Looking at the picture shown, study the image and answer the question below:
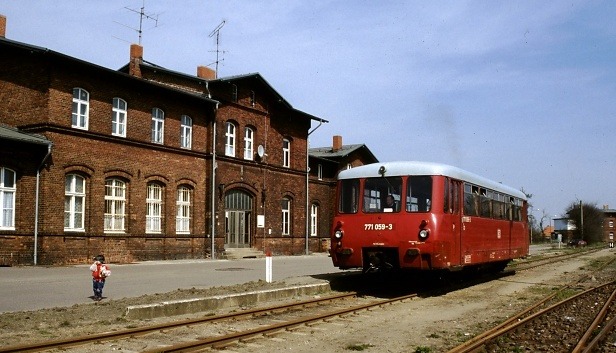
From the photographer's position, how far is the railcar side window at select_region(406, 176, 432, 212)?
1305 cm

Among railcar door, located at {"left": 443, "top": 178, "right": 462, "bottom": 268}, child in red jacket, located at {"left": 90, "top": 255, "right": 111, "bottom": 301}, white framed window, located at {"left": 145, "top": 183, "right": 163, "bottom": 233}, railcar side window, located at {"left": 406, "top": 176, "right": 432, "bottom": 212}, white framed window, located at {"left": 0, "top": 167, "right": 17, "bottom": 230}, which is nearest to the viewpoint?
child in red jacket, located at {"left": 90, "top": 255, "right": 111, "bottom": 301}

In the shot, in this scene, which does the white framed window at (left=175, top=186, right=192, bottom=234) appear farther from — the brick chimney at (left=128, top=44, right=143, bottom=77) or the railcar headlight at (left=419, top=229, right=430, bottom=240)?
the railcar headlight at (left=419, top=229, right=430, bottom=240)

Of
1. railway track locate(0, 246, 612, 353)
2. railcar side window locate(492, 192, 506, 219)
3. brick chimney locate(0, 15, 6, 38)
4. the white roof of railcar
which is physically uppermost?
brick chimney locate(0, 15, 6, 38)

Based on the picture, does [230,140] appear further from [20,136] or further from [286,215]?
[20,136]

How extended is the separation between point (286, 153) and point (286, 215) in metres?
3.63

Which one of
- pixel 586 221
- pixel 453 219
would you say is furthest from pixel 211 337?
pixel 586 221

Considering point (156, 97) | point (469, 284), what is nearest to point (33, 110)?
point (156, 97)

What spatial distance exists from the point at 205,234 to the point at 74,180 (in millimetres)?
7475

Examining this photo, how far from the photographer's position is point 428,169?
13.3m

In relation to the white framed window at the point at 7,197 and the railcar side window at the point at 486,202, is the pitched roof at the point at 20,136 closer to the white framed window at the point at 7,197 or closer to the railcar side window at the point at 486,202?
the white framed window at the point at 7,197

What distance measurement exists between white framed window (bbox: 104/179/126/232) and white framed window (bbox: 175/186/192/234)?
3.10 meters

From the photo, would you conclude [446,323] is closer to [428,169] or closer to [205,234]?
[428,169]

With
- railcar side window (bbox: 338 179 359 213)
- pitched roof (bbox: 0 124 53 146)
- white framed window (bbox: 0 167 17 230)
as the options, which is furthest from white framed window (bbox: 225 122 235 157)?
railcar side window (bbox: 338 179 359 213)

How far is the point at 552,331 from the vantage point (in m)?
9.41
